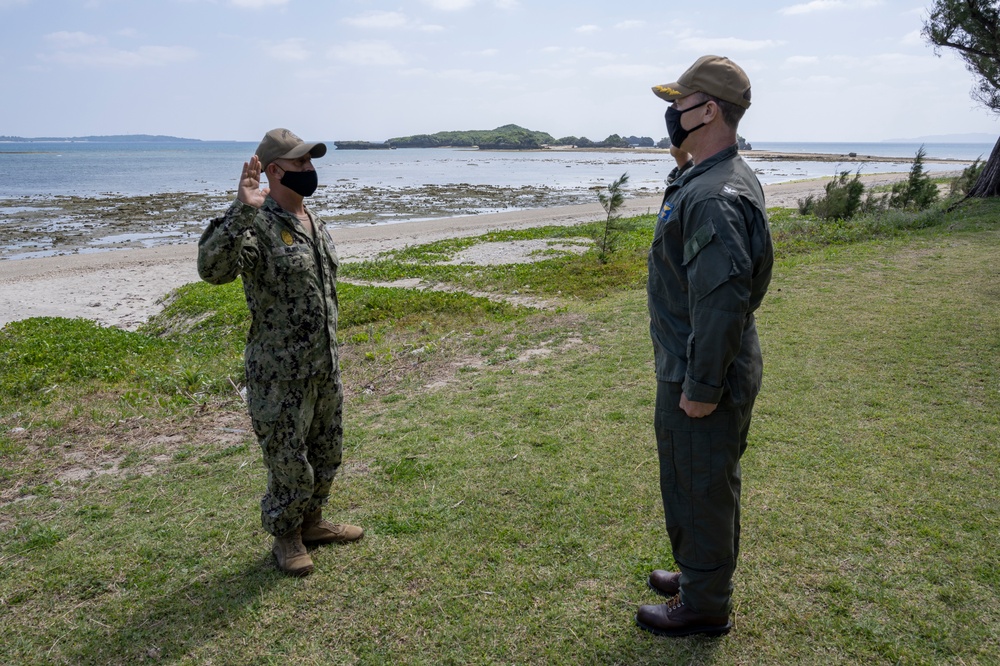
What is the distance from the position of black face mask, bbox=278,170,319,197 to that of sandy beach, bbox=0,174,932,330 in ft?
34.9

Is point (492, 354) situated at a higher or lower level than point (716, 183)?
lower

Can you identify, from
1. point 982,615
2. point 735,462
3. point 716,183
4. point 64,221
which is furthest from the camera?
point 64,221

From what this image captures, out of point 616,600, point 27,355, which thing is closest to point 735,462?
point 616,600

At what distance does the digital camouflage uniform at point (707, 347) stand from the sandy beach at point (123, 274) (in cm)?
1220

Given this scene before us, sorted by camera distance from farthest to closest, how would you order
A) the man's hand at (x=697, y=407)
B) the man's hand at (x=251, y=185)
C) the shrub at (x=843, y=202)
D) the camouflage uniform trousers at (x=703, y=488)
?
the shrub at (x=843, y=202) → the man's hand at (x=251, y=185) → the camouflage uniform trousers at (x=703, y=488) → the man's hand at (x=697, y=407)

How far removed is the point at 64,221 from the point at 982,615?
34.7 m

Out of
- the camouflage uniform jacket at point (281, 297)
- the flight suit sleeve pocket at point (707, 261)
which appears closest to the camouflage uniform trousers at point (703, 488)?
the flight suit sleeve pocket at point (707, 261)

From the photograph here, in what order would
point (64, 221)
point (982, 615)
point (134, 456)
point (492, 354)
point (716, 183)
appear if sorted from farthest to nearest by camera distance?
point (64, 221)
point (492, 354)
point (134, 456)
point (982, 615)
point (716, 183)

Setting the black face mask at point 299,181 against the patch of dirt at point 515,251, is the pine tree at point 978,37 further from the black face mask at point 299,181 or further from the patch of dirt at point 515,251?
the black face mask at point 299,181

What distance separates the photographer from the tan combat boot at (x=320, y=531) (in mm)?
3709

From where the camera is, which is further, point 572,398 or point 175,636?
point 572,398

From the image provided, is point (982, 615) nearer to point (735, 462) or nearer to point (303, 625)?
point (735, 462)

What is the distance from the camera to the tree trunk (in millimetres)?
17625

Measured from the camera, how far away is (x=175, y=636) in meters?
3.06
